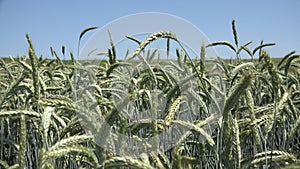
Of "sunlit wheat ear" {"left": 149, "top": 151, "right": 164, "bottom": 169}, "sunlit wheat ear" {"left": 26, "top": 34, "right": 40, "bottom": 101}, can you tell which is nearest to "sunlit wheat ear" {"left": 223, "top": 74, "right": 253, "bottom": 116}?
"sunlit wheat ear" {"left": 149, "top": 151, "right": 164, "bottom": 169}

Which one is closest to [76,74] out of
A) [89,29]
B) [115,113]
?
[89,29]

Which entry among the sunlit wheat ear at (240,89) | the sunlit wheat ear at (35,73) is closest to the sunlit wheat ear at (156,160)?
the sunlit wheat ear at (240,89)

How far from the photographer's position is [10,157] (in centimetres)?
238

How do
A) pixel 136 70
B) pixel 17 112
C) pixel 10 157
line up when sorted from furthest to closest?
pixel 136 70 → pixel 10 157 → pixel 17 112

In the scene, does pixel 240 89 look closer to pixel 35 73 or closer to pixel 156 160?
pixel 156 160

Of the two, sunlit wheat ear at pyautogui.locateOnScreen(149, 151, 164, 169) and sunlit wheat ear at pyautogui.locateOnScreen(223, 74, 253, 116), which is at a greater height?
sunlit wheat ear at pyautogui.locateOnScreen(223, 74, 253, 116)

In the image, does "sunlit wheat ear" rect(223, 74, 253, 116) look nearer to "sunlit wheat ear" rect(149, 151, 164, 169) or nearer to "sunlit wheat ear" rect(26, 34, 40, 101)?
"sunlit wheat ear" rect(149, 151, 164, 169)

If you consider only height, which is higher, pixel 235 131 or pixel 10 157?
pixel 235 131

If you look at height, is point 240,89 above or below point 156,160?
above

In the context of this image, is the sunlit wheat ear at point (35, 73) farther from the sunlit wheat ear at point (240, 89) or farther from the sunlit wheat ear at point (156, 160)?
the sunlit wheat ear at point (240, 89)

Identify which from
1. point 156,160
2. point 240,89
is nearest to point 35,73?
point 156,160

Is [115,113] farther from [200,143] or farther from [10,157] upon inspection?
[10,157]

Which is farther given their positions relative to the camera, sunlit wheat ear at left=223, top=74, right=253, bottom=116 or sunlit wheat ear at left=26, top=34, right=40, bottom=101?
sunlit wheat ear at left=26, top=34, right=40, bottom=101

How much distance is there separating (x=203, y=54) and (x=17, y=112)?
2.49 ft
